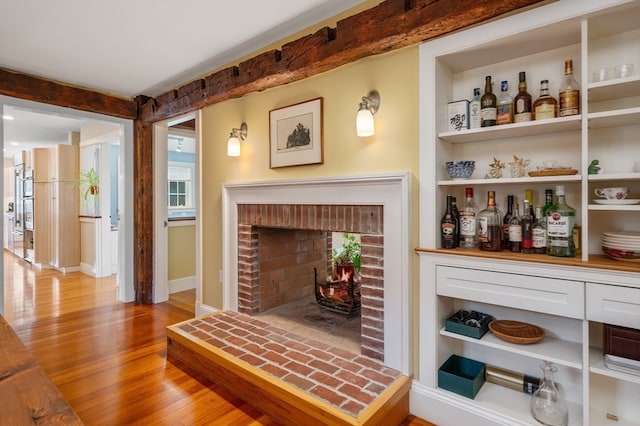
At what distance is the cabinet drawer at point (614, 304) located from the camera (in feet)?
4.39

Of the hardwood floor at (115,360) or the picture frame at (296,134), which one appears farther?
the picture frame at (296,134)

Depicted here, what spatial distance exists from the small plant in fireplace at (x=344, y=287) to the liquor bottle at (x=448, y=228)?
3.58ft

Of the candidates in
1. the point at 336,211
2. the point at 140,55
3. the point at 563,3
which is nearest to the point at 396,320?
the point at 336,211

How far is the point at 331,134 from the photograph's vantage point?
90.4 inches

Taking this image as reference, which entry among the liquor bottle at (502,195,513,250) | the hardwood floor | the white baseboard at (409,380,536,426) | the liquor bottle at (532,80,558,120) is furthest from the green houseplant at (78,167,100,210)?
the liquor bottle at (532,80,558,120)

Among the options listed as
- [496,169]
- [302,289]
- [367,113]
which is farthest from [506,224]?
[302,289]

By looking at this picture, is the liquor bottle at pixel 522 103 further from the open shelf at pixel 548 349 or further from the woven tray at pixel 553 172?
the open shelf at pixel 548 349

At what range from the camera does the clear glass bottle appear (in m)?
1.55

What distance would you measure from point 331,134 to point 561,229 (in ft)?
4.65

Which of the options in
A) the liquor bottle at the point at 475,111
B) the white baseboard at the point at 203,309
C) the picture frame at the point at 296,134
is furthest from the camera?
the white baseboard at the point at 203,309

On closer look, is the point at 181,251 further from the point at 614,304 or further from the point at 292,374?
the point at 614,304

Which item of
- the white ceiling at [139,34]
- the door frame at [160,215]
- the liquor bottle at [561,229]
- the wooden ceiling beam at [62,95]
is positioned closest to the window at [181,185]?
the door frame at [160,215]

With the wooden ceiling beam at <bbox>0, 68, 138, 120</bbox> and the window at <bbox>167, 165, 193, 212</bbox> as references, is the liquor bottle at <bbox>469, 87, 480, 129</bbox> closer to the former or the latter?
the wooden ceiling beam at <bbox>0, 68, 138, 120</bbox>

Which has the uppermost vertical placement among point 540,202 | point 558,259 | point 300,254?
point 540,202
